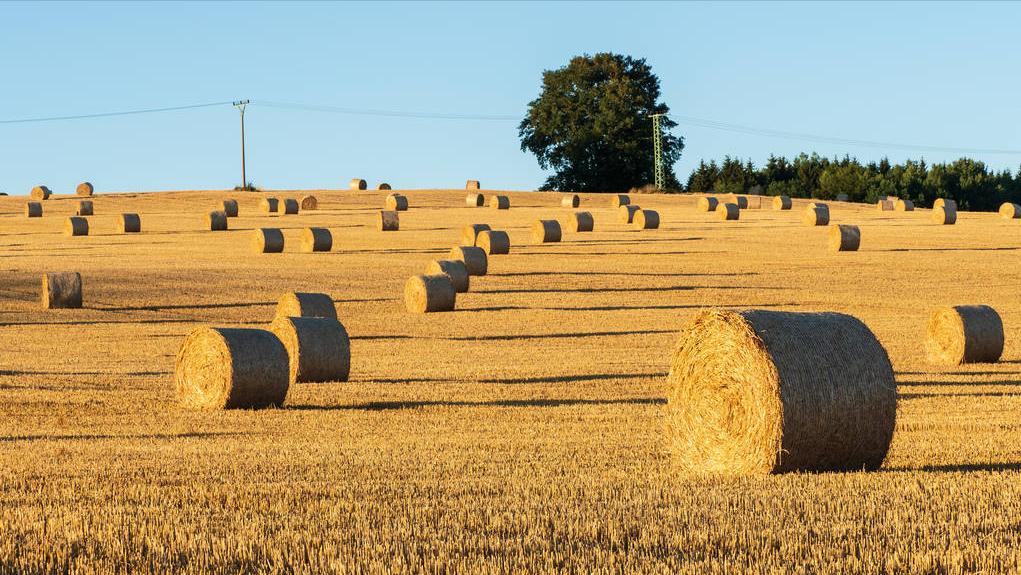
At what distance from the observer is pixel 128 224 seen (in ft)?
185

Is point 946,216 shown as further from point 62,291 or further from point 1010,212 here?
point 62,291

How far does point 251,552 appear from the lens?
812cm

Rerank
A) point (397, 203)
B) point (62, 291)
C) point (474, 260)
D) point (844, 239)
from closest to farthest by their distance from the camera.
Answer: point (62, 291) < point (474, 260) < point (844, 239) < point (397, 203)

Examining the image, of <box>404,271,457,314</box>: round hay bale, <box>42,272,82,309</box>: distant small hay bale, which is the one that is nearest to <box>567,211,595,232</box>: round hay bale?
<box>404,271,457,314</box>: round hay bale

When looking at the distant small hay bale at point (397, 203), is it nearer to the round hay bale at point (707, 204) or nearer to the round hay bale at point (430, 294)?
the round hay bale at point (707, 204)

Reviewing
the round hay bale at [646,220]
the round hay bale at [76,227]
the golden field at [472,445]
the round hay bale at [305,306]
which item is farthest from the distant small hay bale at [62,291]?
the round hay bale at [646,220]

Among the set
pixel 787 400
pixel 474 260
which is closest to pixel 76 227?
pixel 474 260

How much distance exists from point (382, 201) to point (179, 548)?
228 feet

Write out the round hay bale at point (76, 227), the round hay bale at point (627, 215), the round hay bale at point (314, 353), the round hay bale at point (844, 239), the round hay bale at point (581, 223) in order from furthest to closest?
the round hay bale at point (627, 215), the round hay bale at point (581, 223), the round hay bale at point (76, 227), the round hay bale at point (844, 239), the round hay bale at point (314, 353)

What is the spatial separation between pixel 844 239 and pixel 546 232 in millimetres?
9876

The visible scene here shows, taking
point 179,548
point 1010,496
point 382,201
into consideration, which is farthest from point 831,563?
point 382,201

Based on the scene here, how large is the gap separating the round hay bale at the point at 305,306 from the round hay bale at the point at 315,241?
1999 centimetres

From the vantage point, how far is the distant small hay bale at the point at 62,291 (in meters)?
32.5

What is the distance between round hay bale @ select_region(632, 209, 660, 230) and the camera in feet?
185
